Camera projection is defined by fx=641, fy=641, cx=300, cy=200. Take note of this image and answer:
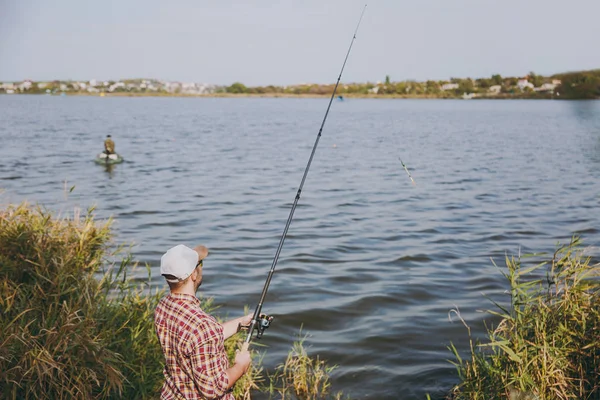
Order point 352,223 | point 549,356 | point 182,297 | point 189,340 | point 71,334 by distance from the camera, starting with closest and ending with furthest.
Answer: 1. point 189,340
2. point 182,297
3. point 71,334
4. point 549,356
5. point 352,223

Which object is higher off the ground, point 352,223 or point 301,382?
point 301,382

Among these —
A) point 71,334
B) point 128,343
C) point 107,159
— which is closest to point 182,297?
point 71,334

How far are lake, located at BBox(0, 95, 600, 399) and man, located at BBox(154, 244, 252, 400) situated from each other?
3863mm

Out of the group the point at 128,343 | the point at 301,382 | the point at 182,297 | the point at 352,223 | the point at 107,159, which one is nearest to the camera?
the point at 182,297

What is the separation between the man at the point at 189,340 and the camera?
349 cm

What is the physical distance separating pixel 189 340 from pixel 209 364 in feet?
0.57

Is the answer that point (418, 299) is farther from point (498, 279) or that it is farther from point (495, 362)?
point (495, 362)

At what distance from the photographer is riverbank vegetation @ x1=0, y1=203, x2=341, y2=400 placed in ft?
16.0

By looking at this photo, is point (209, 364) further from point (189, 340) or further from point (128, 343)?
point (128, 343)

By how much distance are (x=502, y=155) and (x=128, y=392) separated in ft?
103

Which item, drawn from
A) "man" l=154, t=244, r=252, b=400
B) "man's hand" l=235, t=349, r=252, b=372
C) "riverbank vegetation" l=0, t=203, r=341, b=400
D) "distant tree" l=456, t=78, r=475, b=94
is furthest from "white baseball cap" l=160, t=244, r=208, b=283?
"distant tree" l=456, t=78, r=475, b=94

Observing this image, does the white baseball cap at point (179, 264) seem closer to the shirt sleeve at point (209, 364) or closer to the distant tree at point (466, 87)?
the shirt sleeve at point (209, 364)

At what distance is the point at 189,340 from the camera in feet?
11.4

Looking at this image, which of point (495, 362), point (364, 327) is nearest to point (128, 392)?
point (495, 362)
